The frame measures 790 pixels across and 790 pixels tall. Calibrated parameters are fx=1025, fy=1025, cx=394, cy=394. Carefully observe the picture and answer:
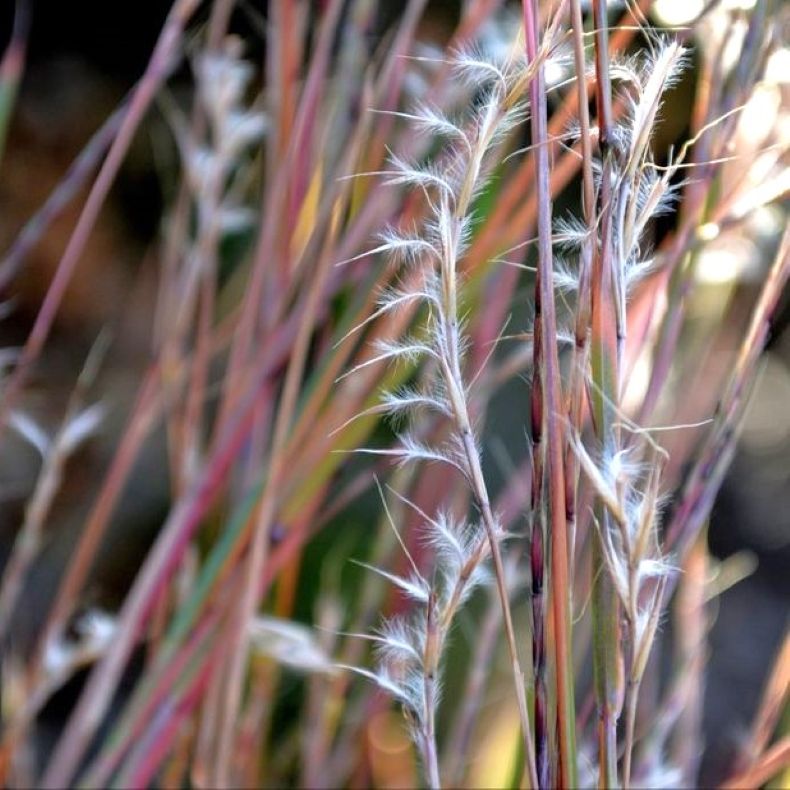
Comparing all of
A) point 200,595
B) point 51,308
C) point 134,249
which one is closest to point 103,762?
point 200,595

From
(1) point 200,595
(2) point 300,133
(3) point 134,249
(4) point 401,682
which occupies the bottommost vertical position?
(3) point 134,249

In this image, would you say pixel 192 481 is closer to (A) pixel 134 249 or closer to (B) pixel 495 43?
(B) pixel 495 43

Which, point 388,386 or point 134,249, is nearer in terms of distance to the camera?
point 388,386

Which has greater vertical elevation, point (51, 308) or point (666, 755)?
point (51, 308)

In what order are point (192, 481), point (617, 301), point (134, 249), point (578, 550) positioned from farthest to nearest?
1. point (134, 249)
2. point (192, 481)
3. point (578, 550)
4. point (617, 301)

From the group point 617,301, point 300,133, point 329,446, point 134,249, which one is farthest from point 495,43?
point 134,249

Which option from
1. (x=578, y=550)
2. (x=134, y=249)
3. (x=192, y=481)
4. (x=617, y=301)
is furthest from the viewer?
(x=134, y=249)

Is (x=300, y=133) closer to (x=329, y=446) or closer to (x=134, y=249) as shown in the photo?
(x=329, y=446)
